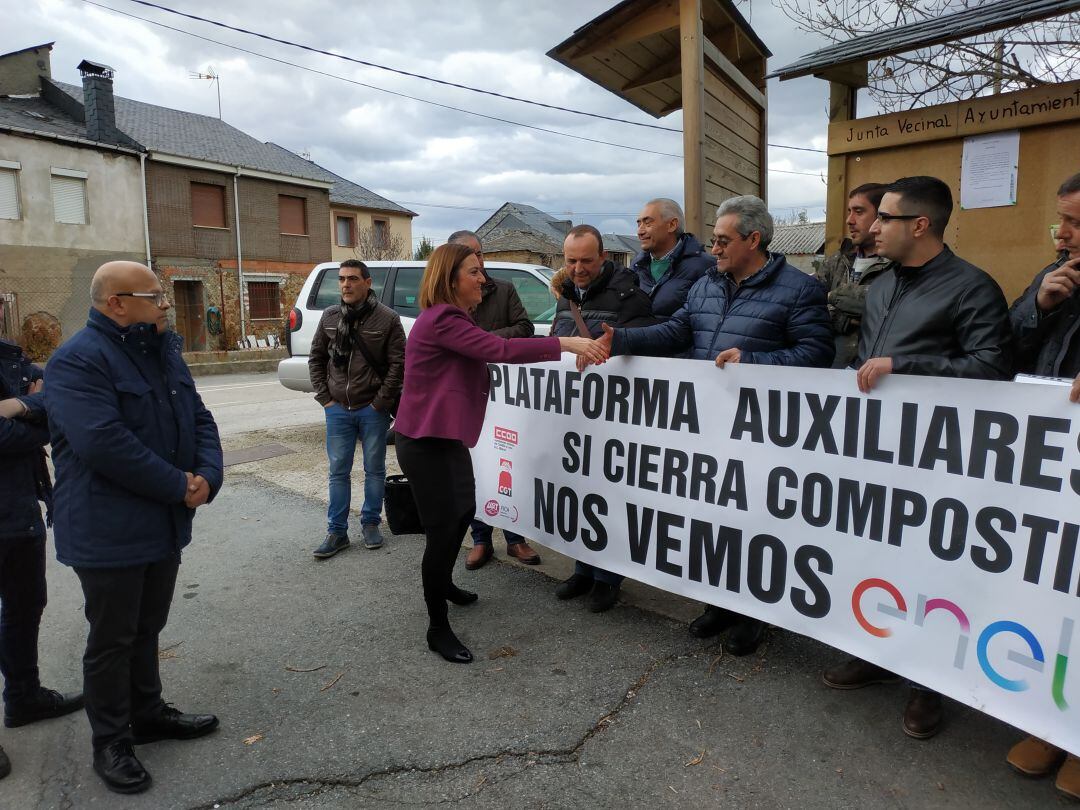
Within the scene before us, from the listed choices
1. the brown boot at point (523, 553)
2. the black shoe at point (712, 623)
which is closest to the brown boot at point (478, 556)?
the brown boot at point (523, 553)

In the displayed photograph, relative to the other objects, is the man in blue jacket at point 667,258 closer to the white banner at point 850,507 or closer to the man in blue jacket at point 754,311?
the man in blue jacket at point 754,311

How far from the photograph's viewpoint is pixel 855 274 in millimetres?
3605

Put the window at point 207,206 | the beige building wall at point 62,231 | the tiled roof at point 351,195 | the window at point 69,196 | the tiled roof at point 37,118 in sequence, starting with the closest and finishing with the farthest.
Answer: the beige building wall at point 62,231 < the tiled roof at point 37,118 < the window at point 69,196 < the window at point 207,206 < the tiled roof at point 351,195

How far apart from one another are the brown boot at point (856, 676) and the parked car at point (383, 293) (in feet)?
16.9

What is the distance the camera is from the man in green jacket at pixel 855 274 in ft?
11.4

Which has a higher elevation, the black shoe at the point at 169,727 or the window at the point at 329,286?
the window at the point at 329,286

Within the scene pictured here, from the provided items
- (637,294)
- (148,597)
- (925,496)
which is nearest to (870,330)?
(925,496)

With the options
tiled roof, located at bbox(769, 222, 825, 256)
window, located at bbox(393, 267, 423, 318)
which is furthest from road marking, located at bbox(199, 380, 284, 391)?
tiled roof, located at bbox(769, 222, 825, 256)

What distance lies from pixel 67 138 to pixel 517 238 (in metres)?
27.5

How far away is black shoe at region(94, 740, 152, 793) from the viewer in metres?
2.43

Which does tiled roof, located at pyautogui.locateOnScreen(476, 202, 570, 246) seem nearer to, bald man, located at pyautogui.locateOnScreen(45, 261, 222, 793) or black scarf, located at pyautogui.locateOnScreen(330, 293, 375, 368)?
black scarf, located at pyautogui.locateOnScreen(330, 293, 375, 368)

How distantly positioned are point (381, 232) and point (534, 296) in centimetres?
3148

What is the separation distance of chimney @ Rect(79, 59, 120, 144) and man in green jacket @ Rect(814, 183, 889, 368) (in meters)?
27.3

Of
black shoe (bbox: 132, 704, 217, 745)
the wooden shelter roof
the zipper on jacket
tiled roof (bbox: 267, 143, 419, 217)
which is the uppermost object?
tiled roof (bbox: 267, 143, 419, 217)
